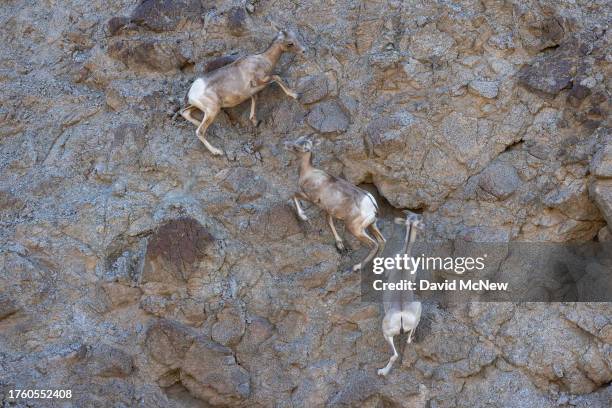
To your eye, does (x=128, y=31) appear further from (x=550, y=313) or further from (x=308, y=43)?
(x=550, y=313)

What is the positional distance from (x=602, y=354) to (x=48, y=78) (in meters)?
5.88

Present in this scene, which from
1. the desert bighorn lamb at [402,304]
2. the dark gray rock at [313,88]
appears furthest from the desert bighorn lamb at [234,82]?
the desert bighorn lamb at [402,304]

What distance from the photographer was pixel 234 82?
718cm

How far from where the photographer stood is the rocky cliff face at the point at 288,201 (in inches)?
262

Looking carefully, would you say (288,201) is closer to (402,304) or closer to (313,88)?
(313,88)

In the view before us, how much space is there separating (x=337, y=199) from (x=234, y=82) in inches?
57.1

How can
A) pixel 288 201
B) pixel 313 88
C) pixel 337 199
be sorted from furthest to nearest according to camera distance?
pixel 313 88 < pixel 288 201 < pixel 337 199

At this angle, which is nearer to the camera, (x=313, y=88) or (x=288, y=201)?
(x=288, y=201)

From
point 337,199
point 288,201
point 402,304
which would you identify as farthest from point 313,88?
point 402,304

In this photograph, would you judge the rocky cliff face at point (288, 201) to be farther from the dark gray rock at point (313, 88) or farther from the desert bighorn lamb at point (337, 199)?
the desert bighorn lamb at point (337, 199)

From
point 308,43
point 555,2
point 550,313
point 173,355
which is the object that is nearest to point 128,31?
point 308,43

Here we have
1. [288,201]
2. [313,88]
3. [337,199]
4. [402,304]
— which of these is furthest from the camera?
[313,88]

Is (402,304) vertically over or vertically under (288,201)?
under

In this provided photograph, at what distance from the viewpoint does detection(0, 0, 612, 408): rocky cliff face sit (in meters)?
6.64
